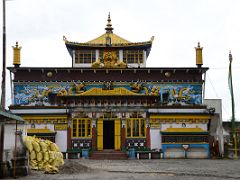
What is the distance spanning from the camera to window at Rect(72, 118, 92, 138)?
3500 centimetres

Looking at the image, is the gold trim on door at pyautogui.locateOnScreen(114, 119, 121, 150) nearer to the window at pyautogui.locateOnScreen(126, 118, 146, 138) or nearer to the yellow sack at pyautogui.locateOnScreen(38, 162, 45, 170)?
the window at pyautogui.locateOnScreen(126, 118, 146, 138)

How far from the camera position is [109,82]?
37188 mm

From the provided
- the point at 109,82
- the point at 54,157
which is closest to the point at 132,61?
the point at 109,82

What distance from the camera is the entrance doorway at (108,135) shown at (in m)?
36.3

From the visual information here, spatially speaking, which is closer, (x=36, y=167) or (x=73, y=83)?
(x=36, y=167)

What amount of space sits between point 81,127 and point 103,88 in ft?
12.9

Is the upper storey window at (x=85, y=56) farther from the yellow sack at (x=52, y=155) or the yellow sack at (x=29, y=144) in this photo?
the yellow sack at (x=29, y=144)

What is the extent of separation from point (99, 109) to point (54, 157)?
48.5 ft

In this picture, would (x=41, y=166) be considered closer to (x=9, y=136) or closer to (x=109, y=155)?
(x=9, y=136)

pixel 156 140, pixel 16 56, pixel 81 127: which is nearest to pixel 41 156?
pixel 81 127

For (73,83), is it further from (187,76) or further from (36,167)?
(36,167)

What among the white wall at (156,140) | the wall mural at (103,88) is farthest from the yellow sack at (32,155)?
the wall mural at (103,88)

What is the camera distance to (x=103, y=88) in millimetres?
36844

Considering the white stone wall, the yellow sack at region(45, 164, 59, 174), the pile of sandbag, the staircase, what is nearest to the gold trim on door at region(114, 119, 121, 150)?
the staircase
